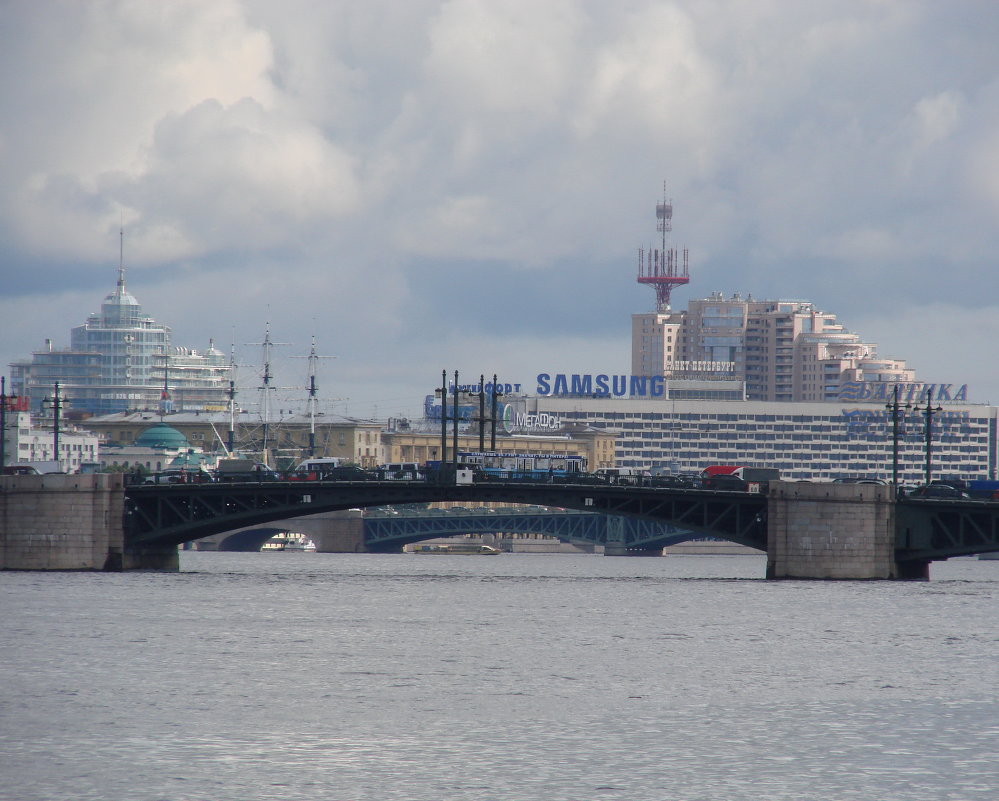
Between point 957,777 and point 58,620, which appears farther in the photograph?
point 58,620

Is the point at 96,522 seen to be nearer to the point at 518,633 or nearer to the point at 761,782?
the point at 518,633

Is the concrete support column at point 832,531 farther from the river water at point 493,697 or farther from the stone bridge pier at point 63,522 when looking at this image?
the stone bridge pier at point 63,522

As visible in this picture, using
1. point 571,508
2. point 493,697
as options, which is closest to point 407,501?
point 571,508

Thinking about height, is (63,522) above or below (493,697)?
above

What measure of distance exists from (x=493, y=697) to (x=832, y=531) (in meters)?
53.3

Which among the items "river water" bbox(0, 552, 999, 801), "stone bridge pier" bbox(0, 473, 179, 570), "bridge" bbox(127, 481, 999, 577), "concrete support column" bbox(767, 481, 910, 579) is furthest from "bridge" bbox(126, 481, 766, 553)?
"river water" bbox(0, 552, 999, 801)

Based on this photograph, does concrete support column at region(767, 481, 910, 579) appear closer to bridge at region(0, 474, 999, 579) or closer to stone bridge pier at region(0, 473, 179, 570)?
bridge at region(0, 474, 999, 579)

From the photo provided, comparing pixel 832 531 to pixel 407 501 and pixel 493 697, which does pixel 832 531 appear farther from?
pixel 493 697

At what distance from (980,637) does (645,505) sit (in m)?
35.4

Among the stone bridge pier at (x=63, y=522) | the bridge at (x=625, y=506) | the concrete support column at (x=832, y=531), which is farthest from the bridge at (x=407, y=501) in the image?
the concrete support column at (x=832, y=531)

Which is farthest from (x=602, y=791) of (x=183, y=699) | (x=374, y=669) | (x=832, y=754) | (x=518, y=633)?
(x=518, y=633)

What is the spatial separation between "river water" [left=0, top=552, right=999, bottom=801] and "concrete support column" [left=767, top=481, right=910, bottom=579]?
18.0 feet

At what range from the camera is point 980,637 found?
8112 cm

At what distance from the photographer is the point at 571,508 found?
114 metres
